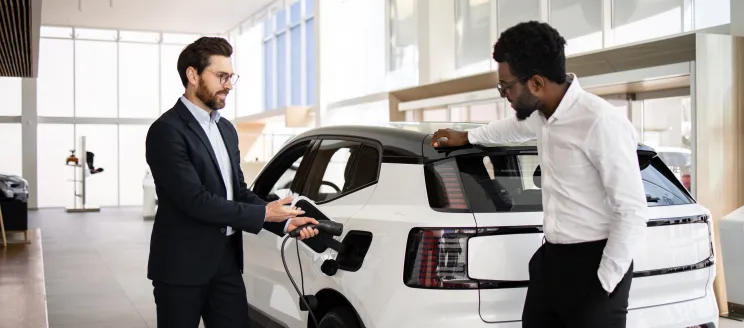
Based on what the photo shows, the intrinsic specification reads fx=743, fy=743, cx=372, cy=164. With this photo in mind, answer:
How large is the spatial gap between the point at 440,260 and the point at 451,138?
0.47 metres

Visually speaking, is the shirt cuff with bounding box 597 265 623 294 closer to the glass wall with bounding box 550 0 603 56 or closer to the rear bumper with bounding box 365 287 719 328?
the rear bumper with bounding box 365 287 719 328

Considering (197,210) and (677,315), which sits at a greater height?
(197,210)

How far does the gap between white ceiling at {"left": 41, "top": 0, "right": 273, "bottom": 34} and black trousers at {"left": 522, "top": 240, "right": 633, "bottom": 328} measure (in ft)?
61.4

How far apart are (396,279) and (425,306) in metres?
0.15

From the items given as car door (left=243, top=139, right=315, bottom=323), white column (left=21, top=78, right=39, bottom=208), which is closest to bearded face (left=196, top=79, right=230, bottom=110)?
car door (left=243, top=139, right=315, bottom=323)

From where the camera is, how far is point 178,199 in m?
2.61

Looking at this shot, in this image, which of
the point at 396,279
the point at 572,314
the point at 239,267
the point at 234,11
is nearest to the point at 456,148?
the point at 396,279

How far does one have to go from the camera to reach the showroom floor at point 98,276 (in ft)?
19.5

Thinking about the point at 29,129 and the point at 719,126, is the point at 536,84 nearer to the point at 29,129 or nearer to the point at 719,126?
the point at 719,126

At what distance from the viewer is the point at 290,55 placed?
21406 mm

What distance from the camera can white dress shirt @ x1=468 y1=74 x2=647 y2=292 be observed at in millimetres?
2084

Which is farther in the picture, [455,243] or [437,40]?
[437,40]

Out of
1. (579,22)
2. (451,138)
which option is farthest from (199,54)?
(579,22)

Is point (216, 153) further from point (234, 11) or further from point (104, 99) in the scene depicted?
point (104, 99)
